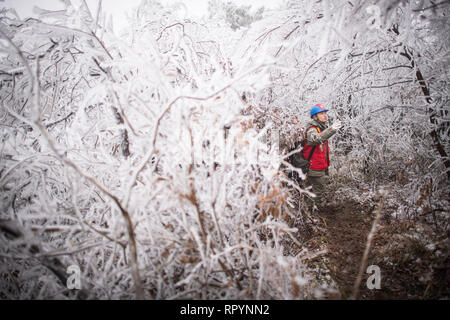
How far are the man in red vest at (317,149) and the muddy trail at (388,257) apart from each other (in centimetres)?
88

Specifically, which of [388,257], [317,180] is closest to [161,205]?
[388,257]

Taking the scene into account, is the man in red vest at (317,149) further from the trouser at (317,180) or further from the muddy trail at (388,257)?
the muddy trail at (388,257)

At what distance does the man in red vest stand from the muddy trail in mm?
879

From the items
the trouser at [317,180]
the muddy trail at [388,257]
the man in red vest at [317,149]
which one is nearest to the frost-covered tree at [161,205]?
the muddy trail at [388,257]

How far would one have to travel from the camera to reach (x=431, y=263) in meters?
2.18

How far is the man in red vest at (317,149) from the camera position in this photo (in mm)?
3475

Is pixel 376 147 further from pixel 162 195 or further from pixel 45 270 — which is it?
pixel 45 270

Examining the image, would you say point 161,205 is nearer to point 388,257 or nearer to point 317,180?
point 388,257

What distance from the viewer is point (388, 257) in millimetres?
2529

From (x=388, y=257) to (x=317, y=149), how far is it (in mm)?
1983

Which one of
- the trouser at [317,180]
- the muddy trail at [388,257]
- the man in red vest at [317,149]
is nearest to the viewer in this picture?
the muddy trail at [388,257]
